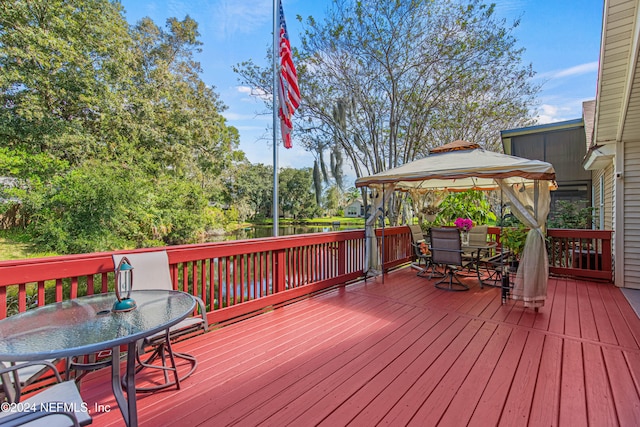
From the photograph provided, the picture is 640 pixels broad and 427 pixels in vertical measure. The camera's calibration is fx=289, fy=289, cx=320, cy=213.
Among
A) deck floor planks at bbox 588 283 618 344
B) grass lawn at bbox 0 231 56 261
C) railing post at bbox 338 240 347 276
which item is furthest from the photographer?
grass lawn at bbox 0 231 56 261

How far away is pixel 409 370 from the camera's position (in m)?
2.38

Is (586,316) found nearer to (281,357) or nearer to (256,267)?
(281,357)

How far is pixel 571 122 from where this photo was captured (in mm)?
8414

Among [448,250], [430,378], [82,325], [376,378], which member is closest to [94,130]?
[82,325]

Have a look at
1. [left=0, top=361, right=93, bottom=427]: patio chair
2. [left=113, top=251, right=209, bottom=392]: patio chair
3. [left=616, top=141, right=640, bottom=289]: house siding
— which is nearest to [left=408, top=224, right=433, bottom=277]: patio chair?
[left=616, top=141, right=640, bottom=289]: house siding

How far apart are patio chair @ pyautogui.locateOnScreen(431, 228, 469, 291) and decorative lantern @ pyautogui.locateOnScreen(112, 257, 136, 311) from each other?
442 cm

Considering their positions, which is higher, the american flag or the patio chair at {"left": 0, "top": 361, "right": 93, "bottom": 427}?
the american flag

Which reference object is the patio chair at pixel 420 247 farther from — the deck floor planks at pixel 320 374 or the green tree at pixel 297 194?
the green tree at pixel 297 194

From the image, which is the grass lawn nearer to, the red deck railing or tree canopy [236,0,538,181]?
the red deck railing

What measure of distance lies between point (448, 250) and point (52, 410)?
4887 mm

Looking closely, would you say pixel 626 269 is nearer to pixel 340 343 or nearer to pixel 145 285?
pixel 340 343

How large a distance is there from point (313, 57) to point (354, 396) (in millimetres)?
8903

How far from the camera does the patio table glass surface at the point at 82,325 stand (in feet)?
4.29

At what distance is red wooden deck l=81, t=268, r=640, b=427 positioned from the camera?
1.86m
